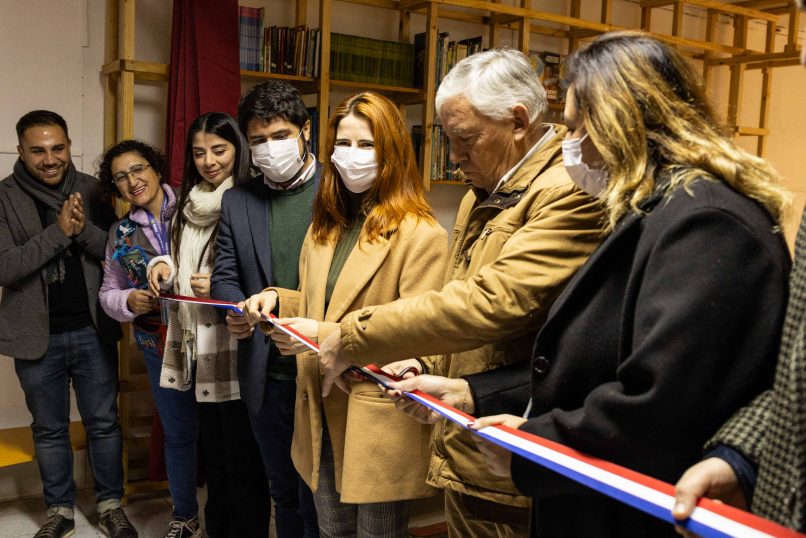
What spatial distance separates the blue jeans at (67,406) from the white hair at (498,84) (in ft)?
7.53

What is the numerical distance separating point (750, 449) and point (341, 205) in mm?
1439

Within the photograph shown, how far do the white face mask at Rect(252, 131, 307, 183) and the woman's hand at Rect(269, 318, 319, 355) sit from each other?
1.93 feet

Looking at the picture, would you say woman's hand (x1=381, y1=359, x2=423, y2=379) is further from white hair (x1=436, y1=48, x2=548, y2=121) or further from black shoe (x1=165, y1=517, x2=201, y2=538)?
black shoe (x1=165, y1=517, x2=201, y2=538)

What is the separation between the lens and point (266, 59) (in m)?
4.10

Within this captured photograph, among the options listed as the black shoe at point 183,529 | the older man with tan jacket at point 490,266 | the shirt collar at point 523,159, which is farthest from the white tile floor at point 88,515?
the shirt collar at point 523,159

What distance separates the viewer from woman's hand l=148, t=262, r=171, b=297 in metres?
2.88

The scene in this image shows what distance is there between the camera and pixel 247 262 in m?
2.48

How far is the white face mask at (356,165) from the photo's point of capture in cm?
209

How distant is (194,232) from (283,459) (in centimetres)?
87

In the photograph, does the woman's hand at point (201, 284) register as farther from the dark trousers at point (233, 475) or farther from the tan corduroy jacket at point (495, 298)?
the tan corduroy jacket at point (495, 298)

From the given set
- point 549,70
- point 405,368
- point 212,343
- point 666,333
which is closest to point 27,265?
point 212,343

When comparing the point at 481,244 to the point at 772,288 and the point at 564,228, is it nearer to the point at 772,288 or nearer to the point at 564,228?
the point at 564,228

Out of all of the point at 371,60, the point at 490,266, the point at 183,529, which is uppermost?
the point at 371,60

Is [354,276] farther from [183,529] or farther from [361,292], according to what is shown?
[183,529]
